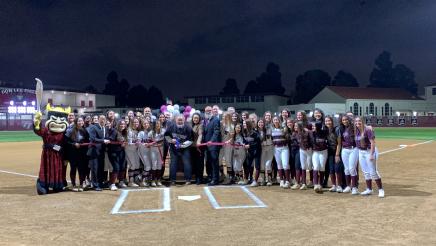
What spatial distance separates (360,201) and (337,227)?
2.26 meters

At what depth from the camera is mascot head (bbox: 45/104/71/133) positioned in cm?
977

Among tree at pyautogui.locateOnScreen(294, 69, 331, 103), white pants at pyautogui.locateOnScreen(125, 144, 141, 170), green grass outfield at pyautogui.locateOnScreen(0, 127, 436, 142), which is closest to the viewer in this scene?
white pants at pyautogui.locateOnScreen(125, 144, 141, 170)

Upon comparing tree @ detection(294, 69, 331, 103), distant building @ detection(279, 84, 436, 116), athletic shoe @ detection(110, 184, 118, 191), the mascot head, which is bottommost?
athletic shoe @ detection(110, 184, 118, 191)

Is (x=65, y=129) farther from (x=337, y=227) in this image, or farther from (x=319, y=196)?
(x=337, y=227)

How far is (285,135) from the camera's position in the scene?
32.8 feet

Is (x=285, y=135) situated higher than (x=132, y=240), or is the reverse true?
(x=285, y=135)

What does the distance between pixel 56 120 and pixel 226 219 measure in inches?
210

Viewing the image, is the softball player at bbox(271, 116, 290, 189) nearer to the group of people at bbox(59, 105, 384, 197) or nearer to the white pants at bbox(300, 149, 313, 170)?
the group of people at bbox(59, 105, 384, 197)

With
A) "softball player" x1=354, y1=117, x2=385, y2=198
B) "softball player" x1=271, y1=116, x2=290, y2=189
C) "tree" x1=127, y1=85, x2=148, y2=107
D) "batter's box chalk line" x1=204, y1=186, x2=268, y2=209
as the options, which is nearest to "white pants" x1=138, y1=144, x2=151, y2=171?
"batter's box chalk line" x1=204, y1=186, x2=268, y2=209

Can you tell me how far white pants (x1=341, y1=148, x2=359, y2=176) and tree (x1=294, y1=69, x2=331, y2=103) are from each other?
225 feet

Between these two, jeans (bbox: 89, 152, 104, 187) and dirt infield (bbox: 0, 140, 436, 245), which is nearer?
dirt infield (bbox: 0, 140, 436, 245)

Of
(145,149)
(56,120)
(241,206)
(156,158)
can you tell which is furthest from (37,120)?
(241,206)

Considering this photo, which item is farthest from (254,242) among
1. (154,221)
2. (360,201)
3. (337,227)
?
(360,201)

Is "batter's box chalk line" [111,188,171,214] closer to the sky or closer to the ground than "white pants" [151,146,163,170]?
closer to the ground
